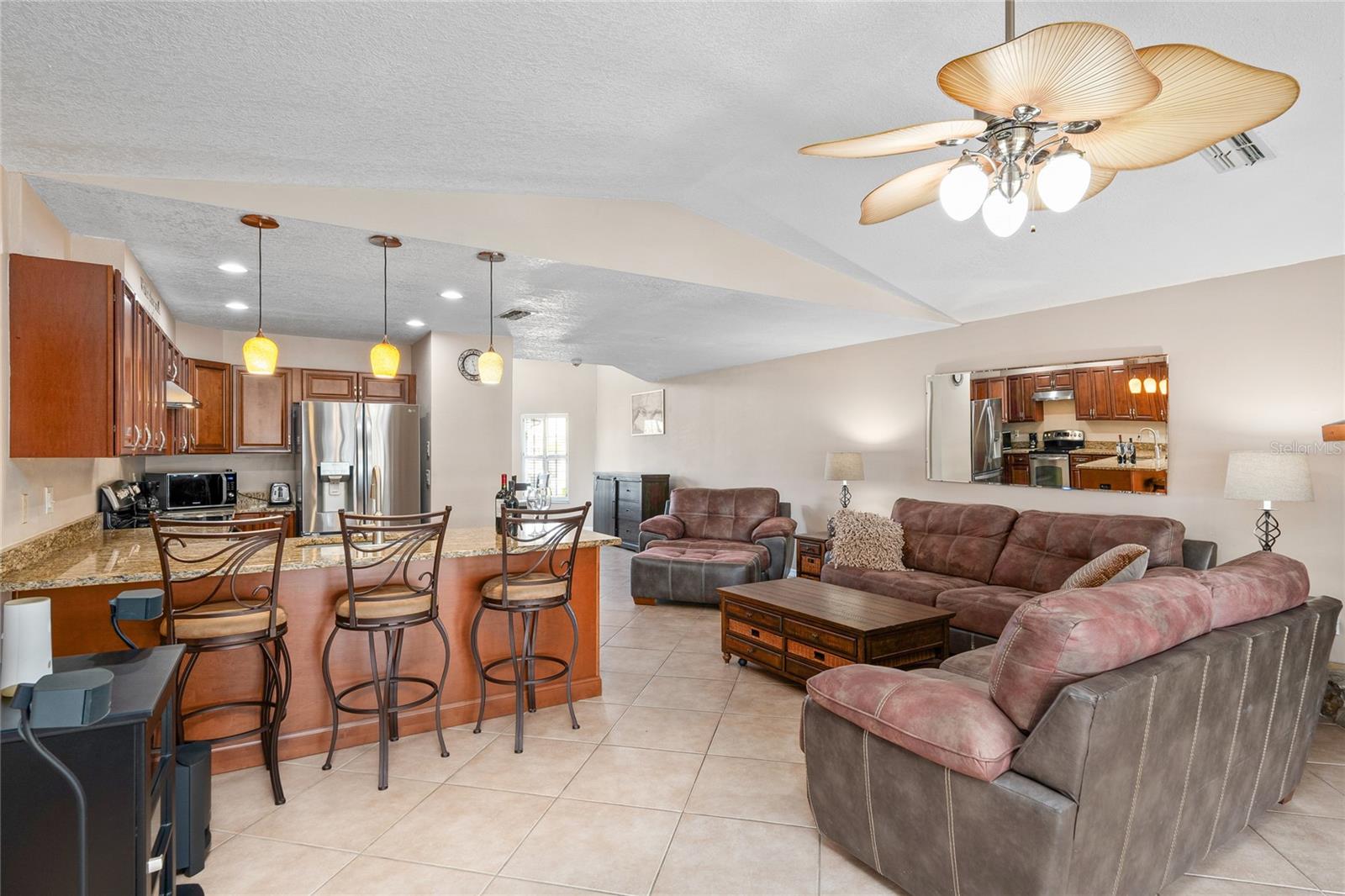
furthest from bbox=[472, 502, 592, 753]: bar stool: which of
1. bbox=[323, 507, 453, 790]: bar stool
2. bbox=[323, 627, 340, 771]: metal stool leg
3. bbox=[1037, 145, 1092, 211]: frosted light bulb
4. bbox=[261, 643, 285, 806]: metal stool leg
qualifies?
bbox=[1037, 145, 1092, 211]: frosted light bulb

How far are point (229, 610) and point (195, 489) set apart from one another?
3102 millimetres

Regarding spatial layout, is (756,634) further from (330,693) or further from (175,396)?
(175,396)

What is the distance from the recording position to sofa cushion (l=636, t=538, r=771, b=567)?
5789mm

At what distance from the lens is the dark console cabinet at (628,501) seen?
8.48 m

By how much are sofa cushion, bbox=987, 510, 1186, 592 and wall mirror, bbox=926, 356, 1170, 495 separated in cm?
33

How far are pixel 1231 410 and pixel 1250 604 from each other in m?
2.26

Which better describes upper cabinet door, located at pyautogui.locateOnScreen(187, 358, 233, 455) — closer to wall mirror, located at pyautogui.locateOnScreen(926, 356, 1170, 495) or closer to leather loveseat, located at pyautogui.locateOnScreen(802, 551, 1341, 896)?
leather loveseat, located at pyautogui.locateOnScreen(802, 551, 1341, 896)

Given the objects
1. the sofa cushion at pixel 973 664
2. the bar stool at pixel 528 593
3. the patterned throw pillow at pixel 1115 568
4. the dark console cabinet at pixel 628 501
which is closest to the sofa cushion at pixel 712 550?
the dark console cabinet at pixel 628 501

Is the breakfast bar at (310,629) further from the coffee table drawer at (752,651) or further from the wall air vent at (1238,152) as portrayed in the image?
the wall air vent at (1238,152)

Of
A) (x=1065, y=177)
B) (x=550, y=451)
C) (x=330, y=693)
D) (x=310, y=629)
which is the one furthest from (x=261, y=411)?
(x=1065, y=177)

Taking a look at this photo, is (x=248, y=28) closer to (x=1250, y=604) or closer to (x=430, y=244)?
(x=430, y=244)

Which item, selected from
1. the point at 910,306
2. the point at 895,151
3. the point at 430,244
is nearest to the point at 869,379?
the point at 910,306

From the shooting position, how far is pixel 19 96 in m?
2.03

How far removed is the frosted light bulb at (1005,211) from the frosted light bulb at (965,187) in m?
0.05
